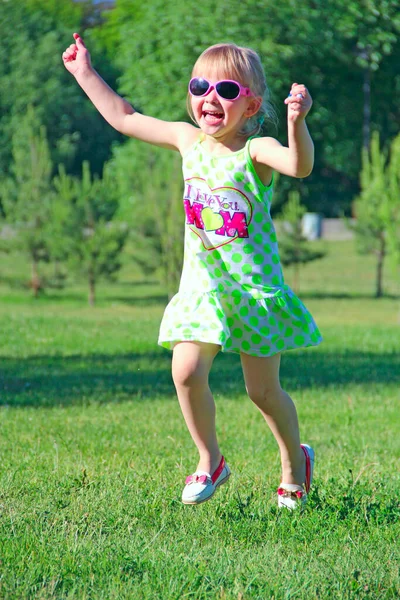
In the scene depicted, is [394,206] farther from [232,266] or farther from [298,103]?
[298,103]

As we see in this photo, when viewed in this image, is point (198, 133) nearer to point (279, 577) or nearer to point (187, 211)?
point (187, 211)

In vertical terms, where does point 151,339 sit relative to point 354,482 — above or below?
below

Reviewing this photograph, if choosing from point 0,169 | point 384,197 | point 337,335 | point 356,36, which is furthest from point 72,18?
point 337,335

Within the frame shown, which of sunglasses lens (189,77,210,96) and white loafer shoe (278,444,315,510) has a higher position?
sunglasses lens (189,77,210,96)

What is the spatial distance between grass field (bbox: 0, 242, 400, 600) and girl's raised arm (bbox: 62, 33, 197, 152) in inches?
59.7

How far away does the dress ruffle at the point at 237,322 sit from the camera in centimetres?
366

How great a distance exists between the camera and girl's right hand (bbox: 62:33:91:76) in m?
4.18

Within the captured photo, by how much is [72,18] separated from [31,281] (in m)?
26.4

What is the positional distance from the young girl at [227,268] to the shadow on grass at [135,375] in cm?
342

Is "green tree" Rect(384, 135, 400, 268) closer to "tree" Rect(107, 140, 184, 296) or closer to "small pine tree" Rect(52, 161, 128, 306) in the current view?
"tree" Rect(107, 140, 184, 296)

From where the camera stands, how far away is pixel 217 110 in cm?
371

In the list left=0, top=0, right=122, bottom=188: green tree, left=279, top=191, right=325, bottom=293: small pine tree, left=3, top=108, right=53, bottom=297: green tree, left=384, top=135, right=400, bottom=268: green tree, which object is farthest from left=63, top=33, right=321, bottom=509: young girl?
left=0, top=0, right=122, bottom=188: green tree

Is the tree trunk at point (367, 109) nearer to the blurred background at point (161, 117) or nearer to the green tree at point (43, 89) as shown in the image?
the blurred background at point (161, 117)

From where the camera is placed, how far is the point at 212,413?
12.6 feet
